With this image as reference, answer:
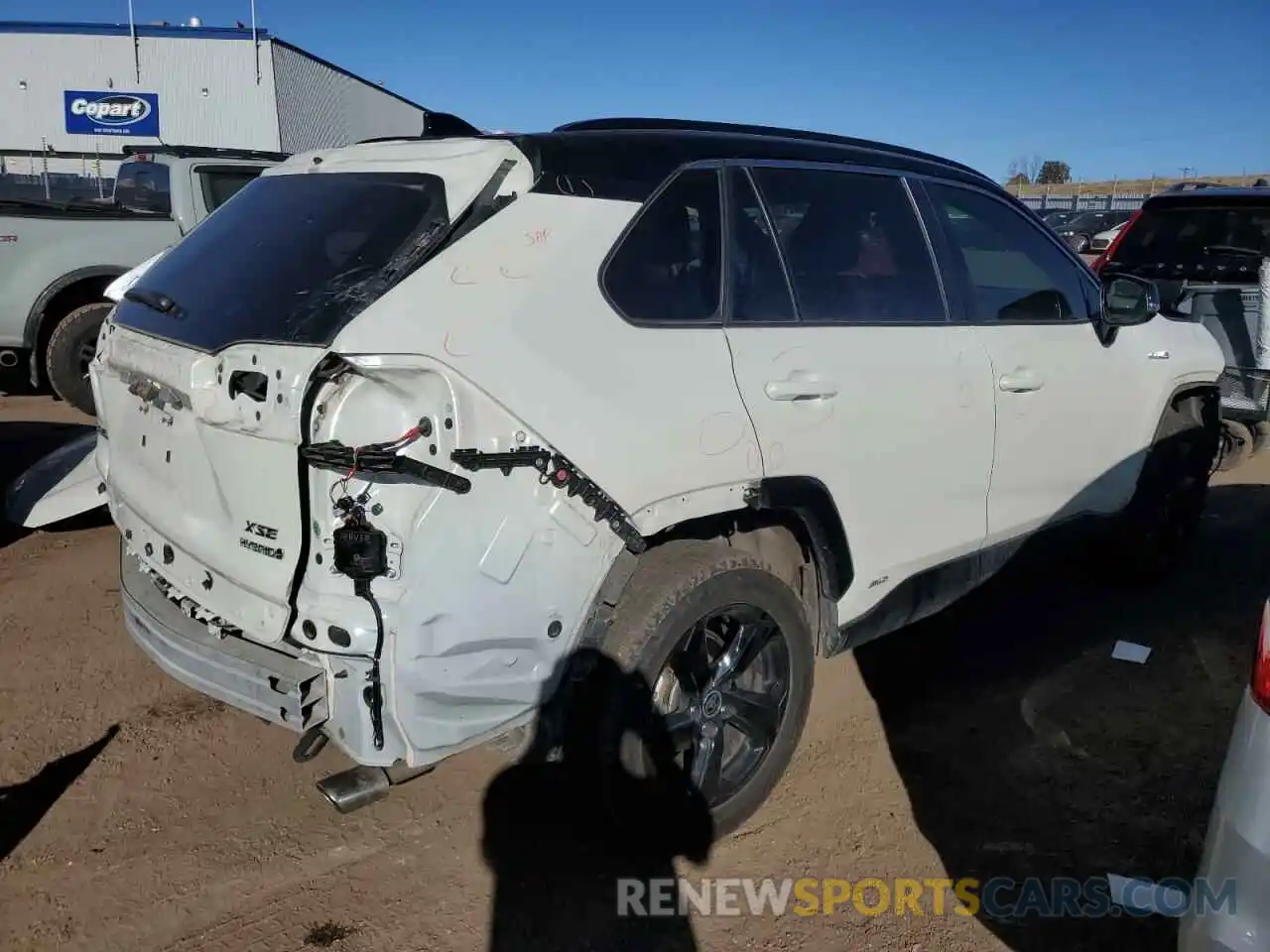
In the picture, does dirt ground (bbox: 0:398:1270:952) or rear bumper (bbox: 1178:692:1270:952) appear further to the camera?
dirt ground (bbox: 0:398:1270:952)

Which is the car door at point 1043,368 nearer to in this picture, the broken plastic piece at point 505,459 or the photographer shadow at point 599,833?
the photographer shadow at point 599,833

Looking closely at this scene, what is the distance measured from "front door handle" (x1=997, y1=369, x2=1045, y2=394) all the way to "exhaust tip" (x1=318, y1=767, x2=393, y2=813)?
2.54 m

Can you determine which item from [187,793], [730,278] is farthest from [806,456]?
[187,793]

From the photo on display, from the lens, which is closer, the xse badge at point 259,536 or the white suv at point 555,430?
the white suv at point 555,430

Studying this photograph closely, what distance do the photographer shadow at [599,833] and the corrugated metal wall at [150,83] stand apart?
1252 inches

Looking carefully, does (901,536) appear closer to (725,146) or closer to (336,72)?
(725,146)

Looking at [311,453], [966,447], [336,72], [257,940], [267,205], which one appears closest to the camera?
[311,453]

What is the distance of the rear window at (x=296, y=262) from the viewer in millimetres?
2490

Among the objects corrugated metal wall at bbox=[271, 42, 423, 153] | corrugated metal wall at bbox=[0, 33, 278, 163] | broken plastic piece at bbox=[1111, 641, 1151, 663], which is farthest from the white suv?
corrugated metal wall at bbox=[0, 33, 278, 163]

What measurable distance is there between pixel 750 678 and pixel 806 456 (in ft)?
2.41

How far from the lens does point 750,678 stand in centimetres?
320

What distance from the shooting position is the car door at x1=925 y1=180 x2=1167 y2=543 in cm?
380

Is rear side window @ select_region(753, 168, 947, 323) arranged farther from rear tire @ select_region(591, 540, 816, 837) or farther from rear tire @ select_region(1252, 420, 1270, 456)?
rear tire @ select_region(1252, 420, 1270, 456)

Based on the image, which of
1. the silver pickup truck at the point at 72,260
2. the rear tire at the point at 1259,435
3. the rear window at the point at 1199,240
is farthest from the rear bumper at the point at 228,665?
the rear tire at the point at 1259,435
